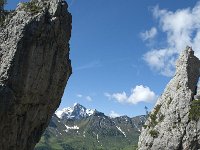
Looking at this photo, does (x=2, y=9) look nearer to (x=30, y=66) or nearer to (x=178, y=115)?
(x=30, y=66)

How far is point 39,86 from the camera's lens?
54.0m

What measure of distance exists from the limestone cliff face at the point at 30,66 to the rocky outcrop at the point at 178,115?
46980 millimetres

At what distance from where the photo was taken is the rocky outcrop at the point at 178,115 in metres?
93.7

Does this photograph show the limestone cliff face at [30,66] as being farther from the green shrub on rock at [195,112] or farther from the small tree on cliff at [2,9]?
the green shrub on rock at [195,112]

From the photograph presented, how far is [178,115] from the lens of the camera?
97.9 meters

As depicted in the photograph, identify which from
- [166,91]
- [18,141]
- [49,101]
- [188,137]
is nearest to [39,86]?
[49,101]

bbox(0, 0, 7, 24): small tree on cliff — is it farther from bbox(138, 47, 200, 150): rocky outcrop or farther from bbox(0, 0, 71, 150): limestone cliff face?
bbox(138, 47, 200, 150): rocky outcrop

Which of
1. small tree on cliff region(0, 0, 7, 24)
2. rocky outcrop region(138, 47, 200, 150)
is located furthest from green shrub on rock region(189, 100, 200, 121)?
small tree on cliff region(0, 0, 7, 24)

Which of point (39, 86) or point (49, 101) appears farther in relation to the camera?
point (49, 101)

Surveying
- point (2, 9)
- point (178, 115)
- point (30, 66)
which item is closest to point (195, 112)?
point (178, 115)

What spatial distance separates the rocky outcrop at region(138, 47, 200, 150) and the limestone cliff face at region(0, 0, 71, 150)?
154 feet

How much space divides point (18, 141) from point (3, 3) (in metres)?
22.9

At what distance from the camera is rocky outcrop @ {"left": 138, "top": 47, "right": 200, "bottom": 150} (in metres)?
93.7

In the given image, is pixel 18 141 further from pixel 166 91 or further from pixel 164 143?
pixel 166 91
